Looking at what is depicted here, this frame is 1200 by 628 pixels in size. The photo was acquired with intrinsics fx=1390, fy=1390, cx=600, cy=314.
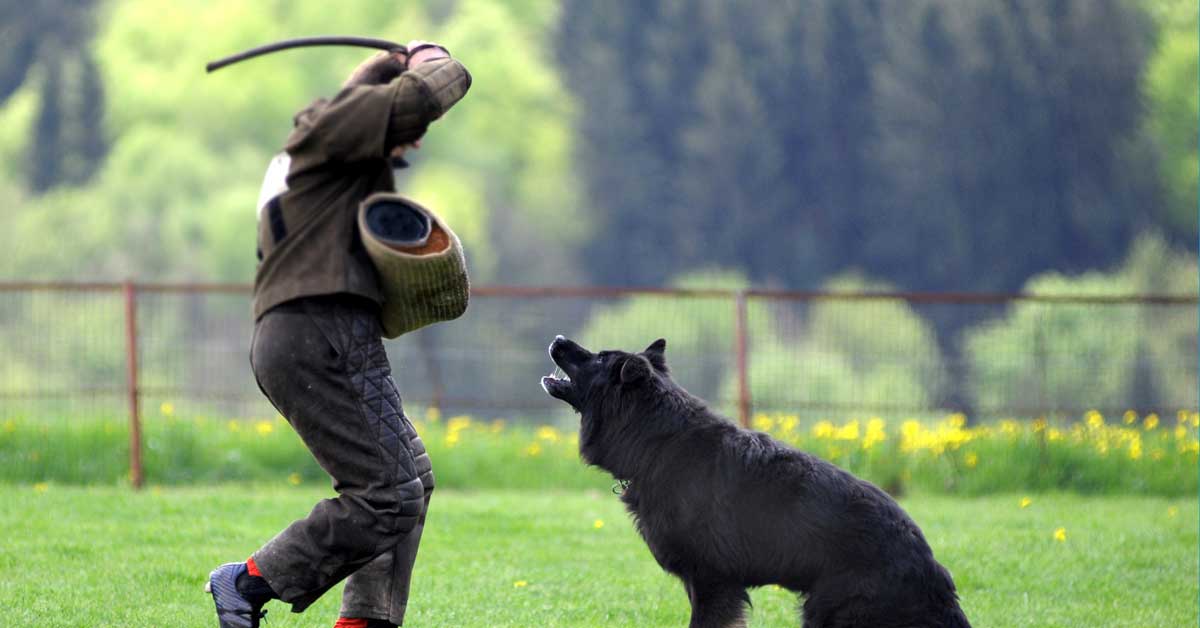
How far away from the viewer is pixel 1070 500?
10.5 metres

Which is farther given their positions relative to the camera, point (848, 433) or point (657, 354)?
point (848, 433)

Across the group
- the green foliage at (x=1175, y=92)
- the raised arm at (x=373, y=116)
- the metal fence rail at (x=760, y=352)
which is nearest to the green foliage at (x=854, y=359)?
the metal fence rail at (x=760, y=352)

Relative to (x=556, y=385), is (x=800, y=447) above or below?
below

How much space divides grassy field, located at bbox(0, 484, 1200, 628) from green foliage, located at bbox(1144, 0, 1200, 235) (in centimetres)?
1841

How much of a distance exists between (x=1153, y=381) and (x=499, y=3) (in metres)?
58.3

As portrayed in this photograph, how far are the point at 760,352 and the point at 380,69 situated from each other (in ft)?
26.0

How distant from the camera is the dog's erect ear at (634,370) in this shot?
5.43 meters

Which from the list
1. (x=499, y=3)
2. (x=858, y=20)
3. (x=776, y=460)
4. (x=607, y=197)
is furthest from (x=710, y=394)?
(x=499, y=3)

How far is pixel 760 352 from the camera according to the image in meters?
12.0

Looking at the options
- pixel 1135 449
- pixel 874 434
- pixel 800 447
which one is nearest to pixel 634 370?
pixel 800 447

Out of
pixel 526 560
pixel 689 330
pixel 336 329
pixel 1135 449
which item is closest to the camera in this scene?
pixel 336 329

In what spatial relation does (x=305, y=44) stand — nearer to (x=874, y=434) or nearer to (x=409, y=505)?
(x=409, y=505)

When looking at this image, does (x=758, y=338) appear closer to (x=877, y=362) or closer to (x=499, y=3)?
(x=877, y=362)

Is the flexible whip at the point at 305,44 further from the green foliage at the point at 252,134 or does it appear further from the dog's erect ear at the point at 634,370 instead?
the green foliage at the point at 252,134
